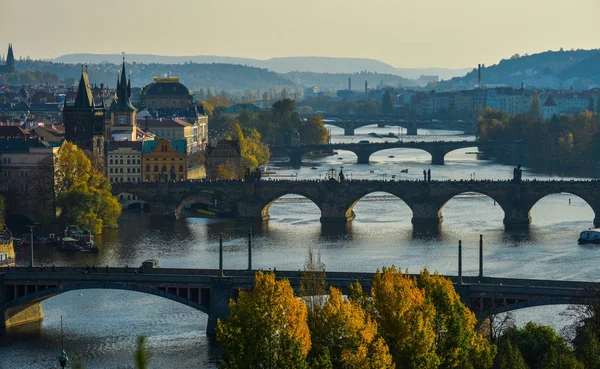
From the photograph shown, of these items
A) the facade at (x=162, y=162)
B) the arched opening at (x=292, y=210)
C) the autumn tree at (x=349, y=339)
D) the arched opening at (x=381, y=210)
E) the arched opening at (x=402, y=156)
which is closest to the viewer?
Answer: the autumn tree at (x=349, y=339)

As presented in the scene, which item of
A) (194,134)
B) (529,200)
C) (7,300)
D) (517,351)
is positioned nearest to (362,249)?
(529,200)

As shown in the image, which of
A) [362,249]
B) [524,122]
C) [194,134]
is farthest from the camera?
[524,122]

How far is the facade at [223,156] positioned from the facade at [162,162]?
5.86m

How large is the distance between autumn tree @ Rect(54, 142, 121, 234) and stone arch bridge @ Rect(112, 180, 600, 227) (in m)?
4.88

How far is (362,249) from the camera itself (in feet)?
243

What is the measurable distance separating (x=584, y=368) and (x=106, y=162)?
5878cm

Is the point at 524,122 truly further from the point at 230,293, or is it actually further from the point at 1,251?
the point at 230,293

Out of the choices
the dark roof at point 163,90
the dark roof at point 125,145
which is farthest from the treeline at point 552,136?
the dark roof at point 125,145

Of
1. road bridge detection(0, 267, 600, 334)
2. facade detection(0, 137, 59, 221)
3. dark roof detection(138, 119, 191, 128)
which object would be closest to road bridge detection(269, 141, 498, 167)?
dark roof detection(138, 119, 191, 128)

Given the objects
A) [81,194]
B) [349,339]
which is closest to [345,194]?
[81,194]

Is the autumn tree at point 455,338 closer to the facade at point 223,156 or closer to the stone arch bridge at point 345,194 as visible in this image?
the stone arch bridge at point 345,194

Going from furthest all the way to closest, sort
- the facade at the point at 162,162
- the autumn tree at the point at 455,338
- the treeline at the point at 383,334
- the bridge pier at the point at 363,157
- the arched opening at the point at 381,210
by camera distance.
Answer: the bridge pier at the point at 363,157 < the facade at the point at 162,162 < the arched opening at the point at 381,210 < the autumn tree at the point at 455,338 < the treeline at the point at 383,334

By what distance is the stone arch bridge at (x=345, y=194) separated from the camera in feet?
285

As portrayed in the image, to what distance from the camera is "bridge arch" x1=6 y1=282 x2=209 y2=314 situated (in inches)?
2151
